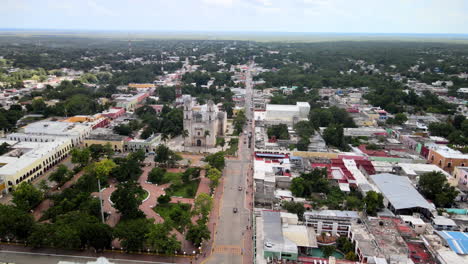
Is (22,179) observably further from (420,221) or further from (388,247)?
(420,221)

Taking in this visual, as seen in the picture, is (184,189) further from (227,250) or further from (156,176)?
(227,250)

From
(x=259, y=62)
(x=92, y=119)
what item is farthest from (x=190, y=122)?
(x=259, y=62)

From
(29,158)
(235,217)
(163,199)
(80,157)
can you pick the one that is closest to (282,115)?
(235,217)

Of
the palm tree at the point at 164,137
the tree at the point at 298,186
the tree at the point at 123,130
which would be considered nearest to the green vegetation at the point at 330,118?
the tree at the point at 298,186

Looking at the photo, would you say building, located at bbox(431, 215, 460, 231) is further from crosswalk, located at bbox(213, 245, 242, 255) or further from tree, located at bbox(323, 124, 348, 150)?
tree, located at bbox(323, 124, 348, 150)

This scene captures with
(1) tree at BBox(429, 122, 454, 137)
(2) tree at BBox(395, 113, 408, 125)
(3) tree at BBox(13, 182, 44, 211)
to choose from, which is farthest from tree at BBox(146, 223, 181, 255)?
(2) tree at BBox(395, 113, 408, 125)

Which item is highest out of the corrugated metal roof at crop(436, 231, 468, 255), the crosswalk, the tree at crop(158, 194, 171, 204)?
the corrugated metal roof at crop(436, 231, 468, 255)
